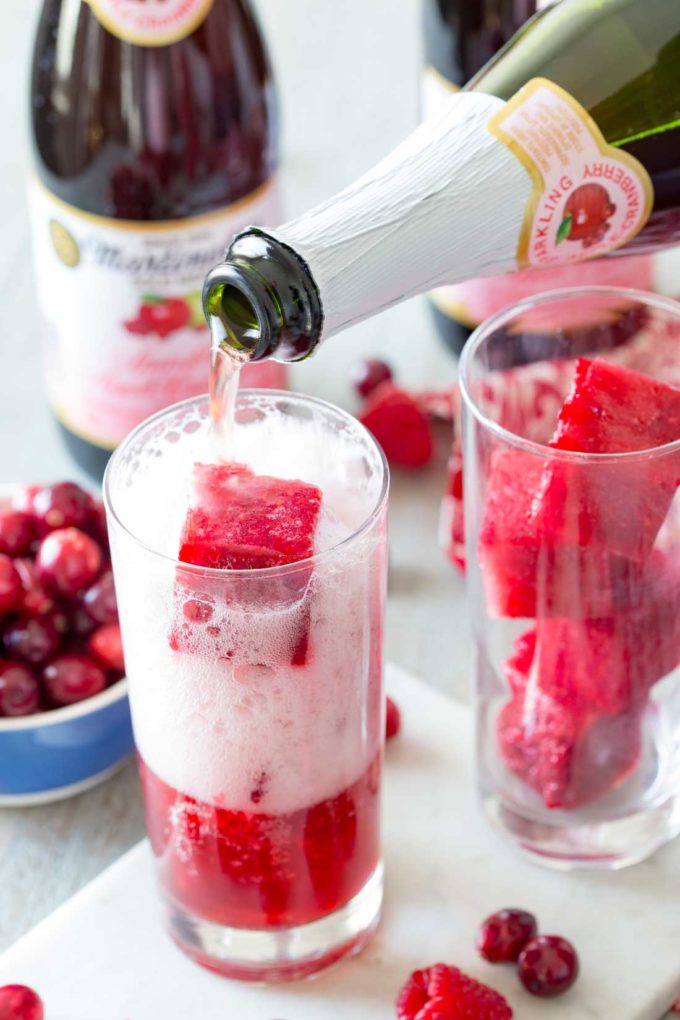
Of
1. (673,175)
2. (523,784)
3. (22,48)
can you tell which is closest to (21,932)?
(523,784)

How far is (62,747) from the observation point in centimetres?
98

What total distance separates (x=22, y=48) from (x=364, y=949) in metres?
1.25

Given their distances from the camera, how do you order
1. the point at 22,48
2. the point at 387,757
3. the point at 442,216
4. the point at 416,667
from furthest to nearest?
the point at 22,48 → the point at 416,667 → the point at 387,757 → the point at 442,216

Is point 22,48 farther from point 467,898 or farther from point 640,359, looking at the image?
point 467,898

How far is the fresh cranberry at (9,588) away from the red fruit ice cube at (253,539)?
0.30 meters

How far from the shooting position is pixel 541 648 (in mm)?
895

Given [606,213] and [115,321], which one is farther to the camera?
[115,321]

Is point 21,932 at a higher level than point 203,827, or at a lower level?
lower

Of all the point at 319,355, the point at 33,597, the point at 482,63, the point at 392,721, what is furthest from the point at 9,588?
the point at 482,63

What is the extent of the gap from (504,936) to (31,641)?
1.16ft

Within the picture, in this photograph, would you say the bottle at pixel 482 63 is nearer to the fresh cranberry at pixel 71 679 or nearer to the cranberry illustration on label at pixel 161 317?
the cranberry illustration on label at pixel 161 317

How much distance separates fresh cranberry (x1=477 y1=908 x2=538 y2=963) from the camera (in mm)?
877

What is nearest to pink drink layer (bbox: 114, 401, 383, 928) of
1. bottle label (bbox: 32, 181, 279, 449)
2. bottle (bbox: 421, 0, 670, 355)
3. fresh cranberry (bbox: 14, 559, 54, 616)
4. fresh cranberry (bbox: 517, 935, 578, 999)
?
fresh cranberry (bbox: 517, 935, 578, 999)

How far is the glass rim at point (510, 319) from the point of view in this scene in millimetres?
785
